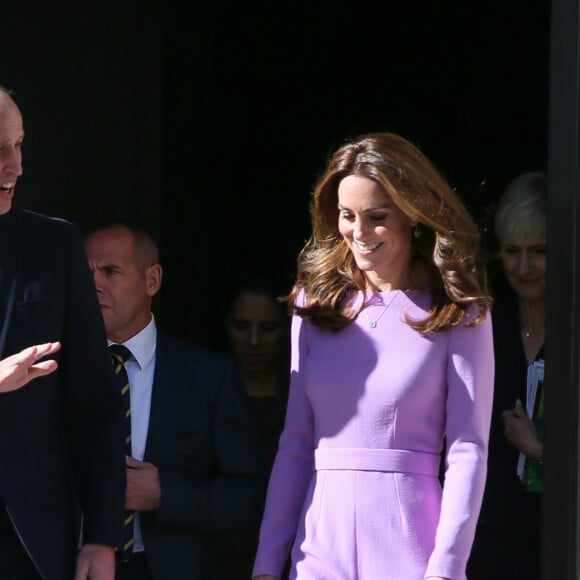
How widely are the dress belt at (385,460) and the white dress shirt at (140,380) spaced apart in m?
0.74

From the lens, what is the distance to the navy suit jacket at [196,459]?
3242mm

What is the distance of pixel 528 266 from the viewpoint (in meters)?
3.35

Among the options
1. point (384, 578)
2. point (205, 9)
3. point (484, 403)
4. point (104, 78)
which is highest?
point (205, 9)

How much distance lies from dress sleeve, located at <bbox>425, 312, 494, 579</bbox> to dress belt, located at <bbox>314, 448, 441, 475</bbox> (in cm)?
4

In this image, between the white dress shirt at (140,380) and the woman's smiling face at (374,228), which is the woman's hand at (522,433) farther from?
the white dress shirt at (140,380)

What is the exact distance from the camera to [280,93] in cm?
485

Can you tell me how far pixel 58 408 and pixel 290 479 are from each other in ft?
1.59

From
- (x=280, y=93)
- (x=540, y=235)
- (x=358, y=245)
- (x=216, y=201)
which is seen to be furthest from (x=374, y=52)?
(x=358, y=245)

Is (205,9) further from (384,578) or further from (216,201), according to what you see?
(384,578)

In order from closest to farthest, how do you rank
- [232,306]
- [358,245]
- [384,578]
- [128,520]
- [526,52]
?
[384,578] → [358,245] → [128,520] → [232,306] → [526,52]

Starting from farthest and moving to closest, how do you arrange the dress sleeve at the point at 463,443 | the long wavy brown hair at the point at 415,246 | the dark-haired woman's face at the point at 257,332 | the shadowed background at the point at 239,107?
1. the shadowed background at the point at 239,107
2. the dark-haired woman's face at the point at 257,332
3. the long wavy brown hair at the point at 415,246
4. the dress sleeve at the point at 463,443

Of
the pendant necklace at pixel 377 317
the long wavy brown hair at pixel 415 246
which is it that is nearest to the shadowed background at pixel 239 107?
the long wavy brown hair at pixel 415 246

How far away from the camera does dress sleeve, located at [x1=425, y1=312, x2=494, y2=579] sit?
8.55 ft

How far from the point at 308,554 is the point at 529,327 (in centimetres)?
96
